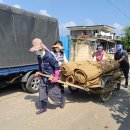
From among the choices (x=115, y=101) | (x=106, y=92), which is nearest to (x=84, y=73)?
(x=106, y=92)

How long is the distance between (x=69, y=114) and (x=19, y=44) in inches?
124

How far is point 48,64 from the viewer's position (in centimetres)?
651

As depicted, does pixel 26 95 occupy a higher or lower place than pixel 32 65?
lower

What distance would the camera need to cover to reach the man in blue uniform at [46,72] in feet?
20.9

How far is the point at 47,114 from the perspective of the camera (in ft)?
21.7

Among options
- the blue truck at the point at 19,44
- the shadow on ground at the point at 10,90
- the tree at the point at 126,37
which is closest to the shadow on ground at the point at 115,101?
the blue truck at the point at 19,44

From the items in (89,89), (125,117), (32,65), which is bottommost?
(125,117)

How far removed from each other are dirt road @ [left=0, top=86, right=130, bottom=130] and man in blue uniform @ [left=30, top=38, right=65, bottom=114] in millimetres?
388

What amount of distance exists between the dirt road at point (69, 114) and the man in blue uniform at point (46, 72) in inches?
15.3

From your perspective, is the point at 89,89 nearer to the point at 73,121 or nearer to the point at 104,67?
the point at 104,67

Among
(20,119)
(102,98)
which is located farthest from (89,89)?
(20,119)

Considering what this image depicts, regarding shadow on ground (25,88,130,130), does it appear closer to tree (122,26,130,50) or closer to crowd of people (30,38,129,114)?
crowd of people (30,38,129,114)

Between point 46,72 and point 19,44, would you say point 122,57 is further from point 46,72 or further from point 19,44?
point 46,72

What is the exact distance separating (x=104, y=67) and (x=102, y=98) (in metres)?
0.96
